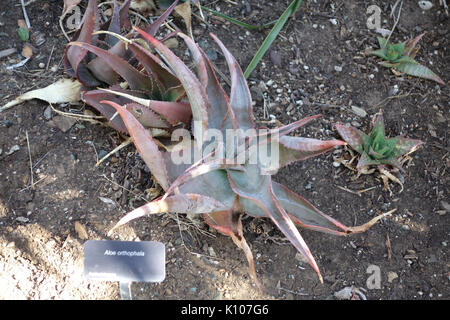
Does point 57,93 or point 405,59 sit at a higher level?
point 405,59

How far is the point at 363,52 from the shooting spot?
1.82 metres

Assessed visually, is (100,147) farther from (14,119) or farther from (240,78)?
(240,78)

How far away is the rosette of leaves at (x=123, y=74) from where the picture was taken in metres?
1.33

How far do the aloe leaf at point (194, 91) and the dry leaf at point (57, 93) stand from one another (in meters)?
0.39

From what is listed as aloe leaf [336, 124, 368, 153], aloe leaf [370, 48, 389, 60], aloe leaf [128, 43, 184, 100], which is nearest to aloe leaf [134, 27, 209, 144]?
aloe leaf [128, 43, 184, 100]

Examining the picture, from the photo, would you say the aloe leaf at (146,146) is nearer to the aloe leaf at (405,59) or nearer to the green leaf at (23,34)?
the green leaf at (23,34)

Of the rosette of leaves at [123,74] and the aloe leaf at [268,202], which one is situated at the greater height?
the rosette of leaves at [123,74]

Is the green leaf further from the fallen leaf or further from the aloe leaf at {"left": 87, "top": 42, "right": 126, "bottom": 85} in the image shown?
the fallen leaf

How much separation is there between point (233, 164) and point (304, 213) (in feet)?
0.78

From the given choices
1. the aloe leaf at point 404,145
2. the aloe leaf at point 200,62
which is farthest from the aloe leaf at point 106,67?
the aloe leaf at point 404,145

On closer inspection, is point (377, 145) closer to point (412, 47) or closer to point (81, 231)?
point (412, 47)

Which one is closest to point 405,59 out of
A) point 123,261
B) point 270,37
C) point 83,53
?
point 270,37

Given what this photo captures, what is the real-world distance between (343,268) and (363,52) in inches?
33.9

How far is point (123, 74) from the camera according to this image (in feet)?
4.55
